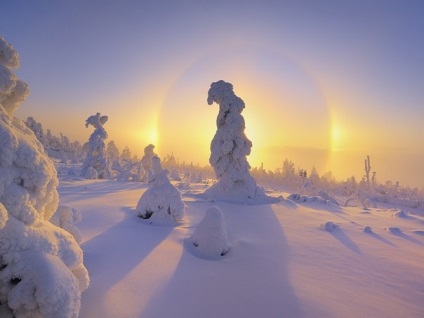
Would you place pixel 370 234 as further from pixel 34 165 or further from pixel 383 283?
pixel 34 165

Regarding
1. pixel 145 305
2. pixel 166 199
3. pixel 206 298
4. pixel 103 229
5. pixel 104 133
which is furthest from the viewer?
pixel 104 133

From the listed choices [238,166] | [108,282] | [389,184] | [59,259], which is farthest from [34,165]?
[389,184]

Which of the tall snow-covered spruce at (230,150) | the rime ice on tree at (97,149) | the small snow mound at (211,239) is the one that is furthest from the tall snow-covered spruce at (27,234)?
the rime ice on tree at (97,149)

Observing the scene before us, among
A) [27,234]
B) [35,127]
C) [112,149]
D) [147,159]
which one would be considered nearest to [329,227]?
[27,234]

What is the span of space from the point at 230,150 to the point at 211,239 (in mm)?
12297

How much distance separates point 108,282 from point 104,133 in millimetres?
28539

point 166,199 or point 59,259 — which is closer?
point 59,259

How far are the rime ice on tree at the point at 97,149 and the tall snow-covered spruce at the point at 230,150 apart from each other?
16089 millimetres

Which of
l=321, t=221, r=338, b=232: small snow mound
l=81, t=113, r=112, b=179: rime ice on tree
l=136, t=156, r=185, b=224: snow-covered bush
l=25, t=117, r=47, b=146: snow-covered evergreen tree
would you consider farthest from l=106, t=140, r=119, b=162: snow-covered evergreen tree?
l=321, t=221, r=338, b=232: small snow mound

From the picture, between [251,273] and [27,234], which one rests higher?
[27,234]

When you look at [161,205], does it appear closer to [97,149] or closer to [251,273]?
[251,273]

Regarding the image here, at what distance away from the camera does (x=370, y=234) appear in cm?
917

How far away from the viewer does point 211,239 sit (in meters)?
6.24

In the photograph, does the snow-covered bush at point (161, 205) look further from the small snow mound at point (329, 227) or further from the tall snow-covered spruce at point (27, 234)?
the tall snow-covered spruce at point (27, 234)
